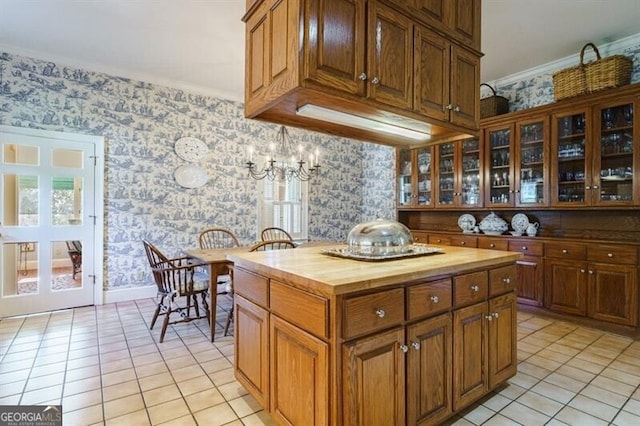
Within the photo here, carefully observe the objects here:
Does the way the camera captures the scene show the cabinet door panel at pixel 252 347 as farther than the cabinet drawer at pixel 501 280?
No

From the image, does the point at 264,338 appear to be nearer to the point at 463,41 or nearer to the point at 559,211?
the point at 463,41

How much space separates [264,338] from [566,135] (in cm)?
357

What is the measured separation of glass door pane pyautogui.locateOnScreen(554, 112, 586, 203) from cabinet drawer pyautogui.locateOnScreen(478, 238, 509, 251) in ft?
2.24

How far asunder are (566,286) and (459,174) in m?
1.68

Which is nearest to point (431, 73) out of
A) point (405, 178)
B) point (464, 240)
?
point (464, 240)

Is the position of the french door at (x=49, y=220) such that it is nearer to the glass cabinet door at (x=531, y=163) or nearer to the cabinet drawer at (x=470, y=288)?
the cabinet drawer at (x=470, y=288)

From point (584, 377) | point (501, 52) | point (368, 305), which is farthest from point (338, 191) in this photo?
point (368, 305)

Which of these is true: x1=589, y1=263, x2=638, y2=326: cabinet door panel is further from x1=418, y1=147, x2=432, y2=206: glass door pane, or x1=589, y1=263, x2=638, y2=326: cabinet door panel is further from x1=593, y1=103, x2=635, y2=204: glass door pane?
x1=418, y1=147, x2=432, y2=206: glass door pane

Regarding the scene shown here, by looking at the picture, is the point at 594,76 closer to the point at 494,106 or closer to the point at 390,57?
the point at 494,106

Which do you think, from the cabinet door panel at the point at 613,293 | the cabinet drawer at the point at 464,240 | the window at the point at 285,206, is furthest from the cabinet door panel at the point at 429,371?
the window at the point at 285,206

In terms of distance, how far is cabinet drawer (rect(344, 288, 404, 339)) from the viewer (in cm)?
128

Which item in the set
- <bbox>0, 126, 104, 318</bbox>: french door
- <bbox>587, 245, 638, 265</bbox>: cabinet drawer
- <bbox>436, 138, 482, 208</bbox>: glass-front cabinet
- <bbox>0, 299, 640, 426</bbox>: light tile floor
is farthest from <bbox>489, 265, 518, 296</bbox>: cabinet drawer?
<bbox>0, 126, 104, 318</bbox>: french door

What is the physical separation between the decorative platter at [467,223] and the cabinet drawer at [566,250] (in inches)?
38.7

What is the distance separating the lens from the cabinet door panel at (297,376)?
130 centimetres
